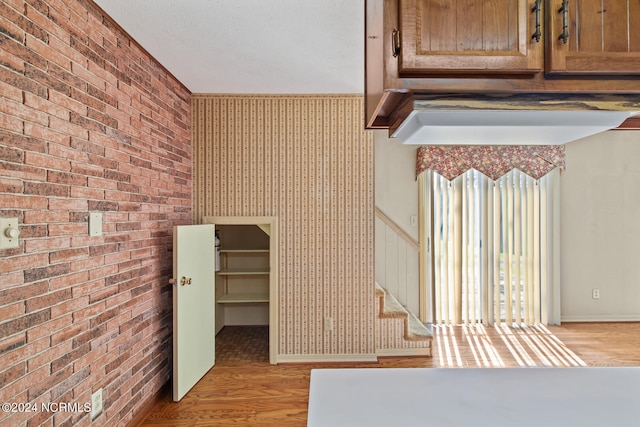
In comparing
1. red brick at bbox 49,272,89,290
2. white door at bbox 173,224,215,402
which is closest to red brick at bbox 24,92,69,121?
red brick at bbox 49,272,89,290

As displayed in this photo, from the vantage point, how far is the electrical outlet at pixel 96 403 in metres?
1.83

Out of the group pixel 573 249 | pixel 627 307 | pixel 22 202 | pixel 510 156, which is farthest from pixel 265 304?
pixel 627 307

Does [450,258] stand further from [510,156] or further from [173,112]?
[173,112]

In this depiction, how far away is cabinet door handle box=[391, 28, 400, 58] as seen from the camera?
2.57 feet

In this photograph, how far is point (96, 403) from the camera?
186 cm

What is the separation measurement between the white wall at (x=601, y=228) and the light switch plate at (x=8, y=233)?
193 inches

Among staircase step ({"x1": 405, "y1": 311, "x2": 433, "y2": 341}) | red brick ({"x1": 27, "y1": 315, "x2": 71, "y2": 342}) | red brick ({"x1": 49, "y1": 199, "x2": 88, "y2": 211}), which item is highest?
red brick ({"x1": 49, "y1": 199, "x2": 88, "y2": 211})

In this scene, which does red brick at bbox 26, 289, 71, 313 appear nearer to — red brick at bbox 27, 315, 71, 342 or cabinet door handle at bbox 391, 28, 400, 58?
red brick at bbox 27, 315, 71, 342

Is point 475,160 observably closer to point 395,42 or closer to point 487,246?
point 487,246

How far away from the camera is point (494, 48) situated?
796 mm

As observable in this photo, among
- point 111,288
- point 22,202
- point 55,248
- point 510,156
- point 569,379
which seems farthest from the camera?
point 510,156

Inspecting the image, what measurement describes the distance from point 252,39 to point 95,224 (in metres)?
1.36

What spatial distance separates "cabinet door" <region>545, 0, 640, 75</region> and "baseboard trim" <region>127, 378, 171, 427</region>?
273 centimetres

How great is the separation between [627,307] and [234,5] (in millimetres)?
5173
